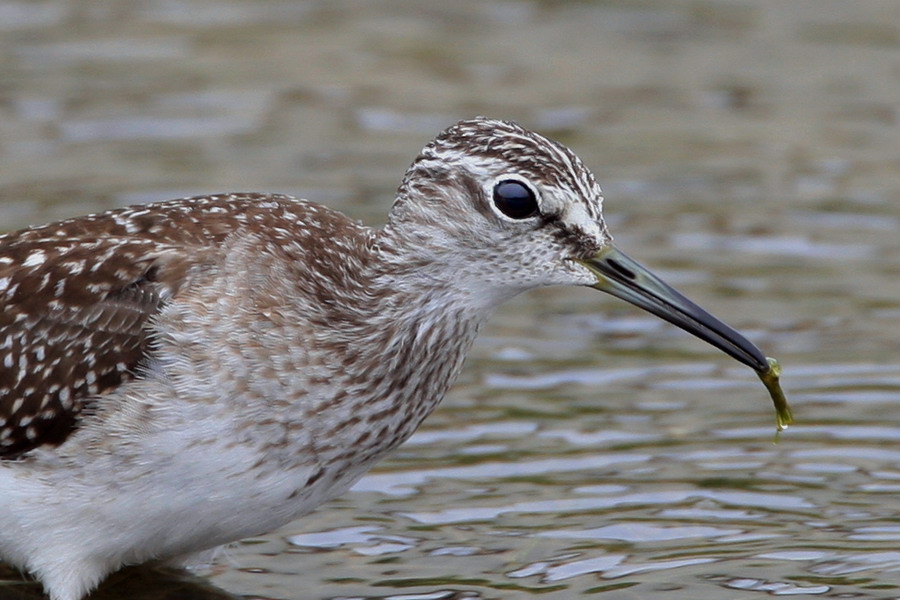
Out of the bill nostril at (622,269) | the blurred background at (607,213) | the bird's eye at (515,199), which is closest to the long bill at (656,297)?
the bill nostril at (622,269)

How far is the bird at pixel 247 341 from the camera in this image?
364 inches

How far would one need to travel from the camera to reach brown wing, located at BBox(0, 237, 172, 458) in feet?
Answer: 31.2

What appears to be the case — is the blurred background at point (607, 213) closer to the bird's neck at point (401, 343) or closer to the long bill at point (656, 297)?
the bird's neck at point (401, 343)

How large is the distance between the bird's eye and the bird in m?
0.01

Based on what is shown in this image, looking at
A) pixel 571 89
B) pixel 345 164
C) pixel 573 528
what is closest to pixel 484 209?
pixel 573 528

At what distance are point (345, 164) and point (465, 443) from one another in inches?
211

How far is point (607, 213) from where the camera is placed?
610 inches

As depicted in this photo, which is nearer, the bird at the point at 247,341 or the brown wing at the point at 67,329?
the bird at the point at 247,341

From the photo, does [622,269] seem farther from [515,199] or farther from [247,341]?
[247,341]

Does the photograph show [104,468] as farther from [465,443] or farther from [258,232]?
[465,443]

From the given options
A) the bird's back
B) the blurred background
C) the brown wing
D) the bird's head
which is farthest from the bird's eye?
the blurred background

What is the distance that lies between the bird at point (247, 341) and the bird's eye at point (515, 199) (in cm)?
1

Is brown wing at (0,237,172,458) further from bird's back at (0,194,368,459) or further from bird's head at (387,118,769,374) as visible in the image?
bird's head at (387,118,769,374)

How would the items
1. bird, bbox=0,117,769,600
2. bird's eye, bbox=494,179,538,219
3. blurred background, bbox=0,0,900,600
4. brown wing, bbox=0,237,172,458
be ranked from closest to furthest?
1. bird, bbox=0,117,769,600
2. bird's eye, bbox=494,179,538,219
3. brown wing, bbox=0,237,172,458
4. blurred background, bbox=0,0,900,600
